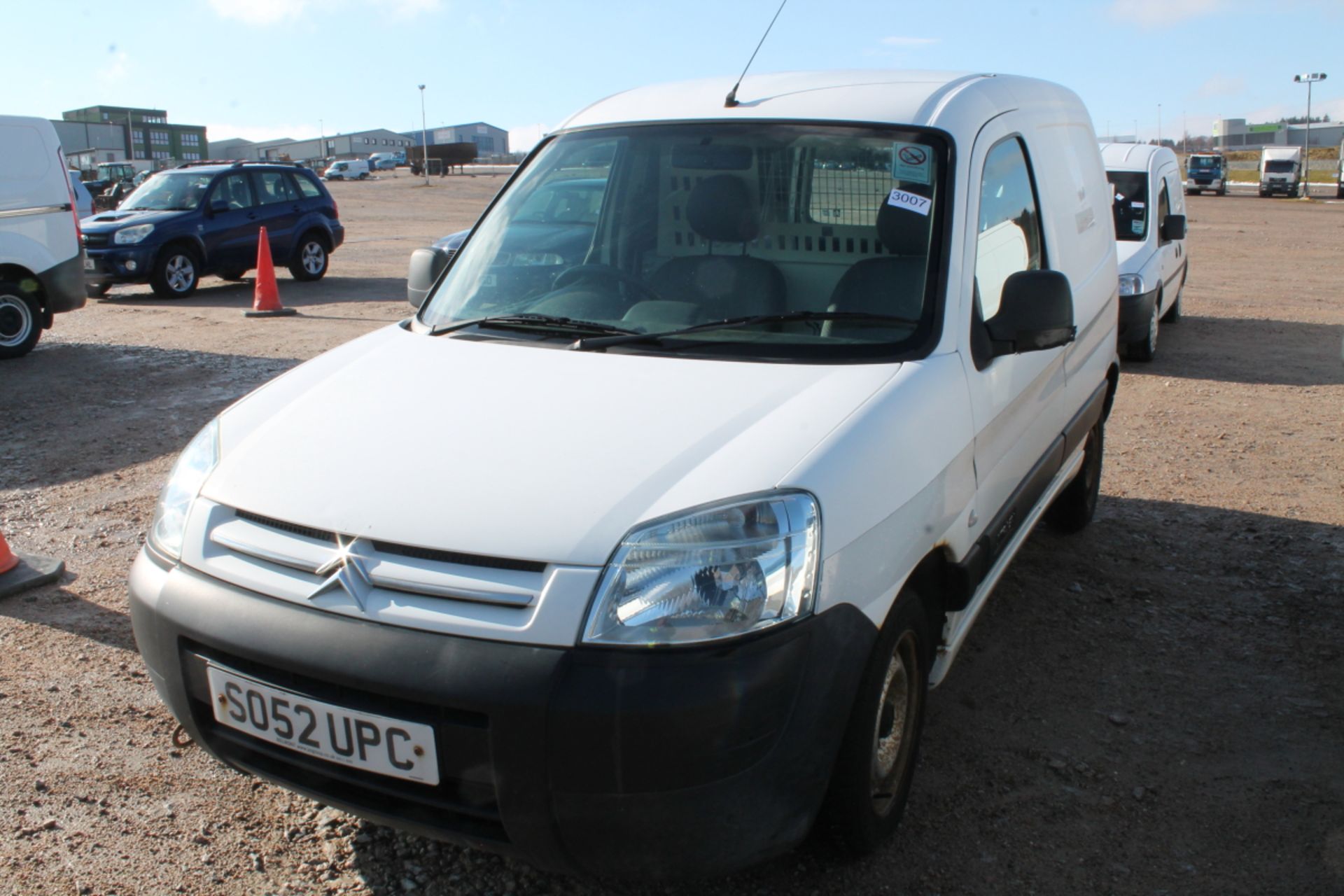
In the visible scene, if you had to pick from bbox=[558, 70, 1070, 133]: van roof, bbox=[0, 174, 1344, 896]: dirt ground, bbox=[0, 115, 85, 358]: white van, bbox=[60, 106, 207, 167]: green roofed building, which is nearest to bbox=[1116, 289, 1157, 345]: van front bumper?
bbox=[0, 174, 1344, 896]: dirt ground

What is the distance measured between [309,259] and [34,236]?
5830 mm

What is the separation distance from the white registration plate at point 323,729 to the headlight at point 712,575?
423 millimetres

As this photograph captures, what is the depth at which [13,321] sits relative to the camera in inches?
401

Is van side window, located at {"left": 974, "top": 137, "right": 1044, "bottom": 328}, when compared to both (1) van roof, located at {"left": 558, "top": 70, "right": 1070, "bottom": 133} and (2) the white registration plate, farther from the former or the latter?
(2) the white registration plate

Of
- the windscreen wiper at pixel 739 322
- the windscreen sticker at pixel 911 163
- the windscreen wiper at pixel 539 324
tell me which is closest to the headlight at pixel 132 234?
the windscreen wiper at pixel 539 324

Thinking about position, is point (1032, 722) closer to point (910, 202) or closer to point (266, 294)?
point (910, 202)

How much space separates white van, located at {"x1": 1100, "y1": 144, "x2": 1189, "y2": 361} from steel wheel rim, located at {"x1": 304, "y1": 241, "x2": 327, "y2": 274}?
1068 cm

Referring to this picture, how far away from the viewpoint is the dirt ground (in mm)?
2678

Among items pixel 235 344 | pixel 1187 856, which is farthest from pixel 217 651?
pixel 235 344

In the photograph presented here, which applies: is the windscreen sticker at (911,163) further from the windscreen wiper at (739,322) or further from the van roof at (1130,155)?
the van roof at (1130,155)

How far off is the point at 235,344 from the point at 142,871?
8.68 meters

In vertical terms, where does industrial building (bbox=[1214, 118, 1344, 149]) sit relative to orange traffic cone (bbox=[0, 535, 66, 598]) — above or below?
above

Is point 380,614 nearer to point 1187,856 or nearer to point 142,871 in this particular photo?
point 142,871

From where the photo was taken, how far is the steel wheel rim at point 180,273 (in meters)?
14.1
